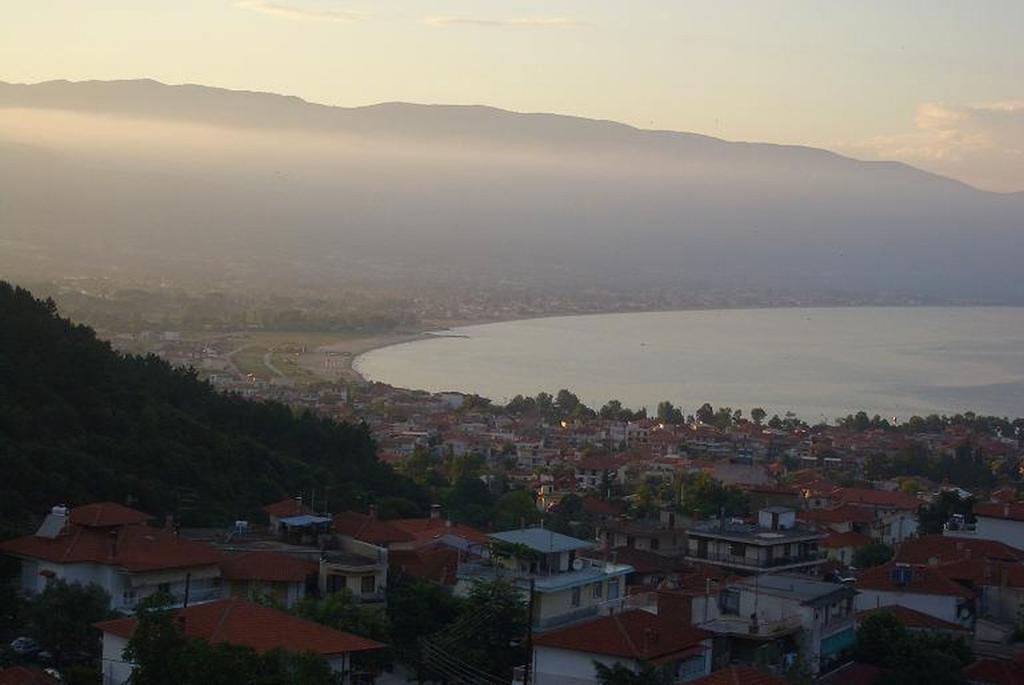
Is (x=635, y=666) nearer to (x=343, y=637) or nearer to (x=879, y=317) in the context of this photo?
(x=343, y=637)

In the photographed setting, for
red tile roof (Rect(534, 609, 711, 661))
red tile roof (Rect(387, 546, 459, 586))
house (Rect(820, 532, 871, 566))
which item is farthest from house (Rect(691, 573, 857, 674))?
house (Rect(820, 532, 871, 566))

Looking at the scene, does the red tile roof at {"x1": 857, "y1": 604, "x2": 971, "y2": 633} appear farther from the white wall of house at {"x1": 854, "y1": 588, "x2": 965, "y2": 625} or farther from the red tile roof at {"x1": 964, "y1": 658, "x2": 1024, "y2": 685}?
the red tile roof at {"x1": 964, "y1": 658, "x2": 1024, "y2": 685}

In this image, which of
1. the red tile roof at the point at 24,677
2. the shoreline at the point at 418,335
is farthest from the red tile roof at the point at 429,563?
the shoreline at the point at 418,335

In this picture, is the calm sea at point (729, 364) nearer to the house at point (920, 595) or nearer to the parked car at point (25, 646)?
the house at point (920, 595)

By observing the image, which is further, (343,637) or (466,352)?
(466,352)

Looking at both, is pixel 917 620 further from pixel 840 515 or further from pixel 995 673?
pixel 840 515

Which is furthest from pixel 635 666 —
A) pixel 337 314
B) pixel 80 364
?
pixel 337 314
